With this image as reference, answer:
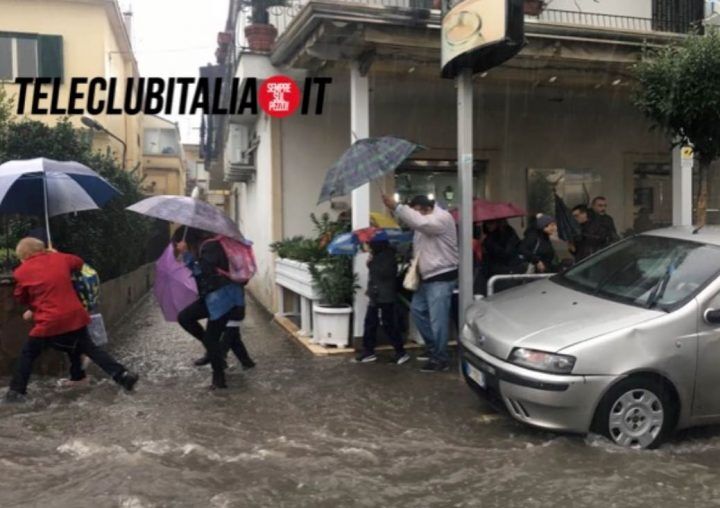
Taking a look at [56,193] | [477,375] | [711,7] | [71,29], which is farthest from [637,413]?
[71,29]

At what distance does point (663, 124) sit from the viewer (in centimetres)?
705

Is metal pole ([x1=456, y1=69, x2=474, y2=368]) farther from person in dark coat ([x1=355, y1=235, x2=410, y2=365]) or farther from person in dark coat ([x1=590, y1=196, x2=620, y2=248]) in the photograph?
person in dark coat ([x1=590, y1=196, x2=620, y2=248])

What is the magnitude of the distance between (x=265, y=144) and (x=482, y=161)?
11.8ft

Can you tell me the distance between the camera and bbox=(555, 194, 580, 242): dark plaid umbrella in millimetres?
8305

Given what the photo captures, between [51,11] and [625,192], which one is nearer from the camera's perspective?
[625,192]

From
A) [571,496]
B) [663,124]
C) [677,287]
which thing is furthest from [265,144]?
[571,496]

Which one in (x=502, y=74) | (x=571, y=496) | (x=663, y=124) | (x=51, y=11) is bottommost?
(x=571, y=496)

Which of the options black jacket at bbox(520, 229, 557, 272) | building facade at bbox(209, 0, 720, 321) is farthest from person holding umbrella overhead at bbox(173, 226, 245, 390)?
black jacket at bbox(520, 229, 557, 272)

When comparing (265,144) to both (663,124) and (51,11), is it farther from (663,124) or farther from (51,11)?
(51,11)

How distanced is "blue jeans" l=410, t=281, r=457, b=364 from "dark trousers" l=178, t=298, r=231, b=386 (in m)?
1.98

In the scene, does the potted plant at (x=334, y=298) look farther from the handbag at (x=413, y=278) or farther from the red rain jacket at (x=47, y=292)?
the red rain jacket at (x=47, y=292)

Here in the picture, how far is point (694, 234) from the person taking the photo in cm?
536

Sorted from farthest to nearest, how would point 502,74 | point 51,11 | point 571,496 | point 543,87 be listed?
point 51,11 → point 543,87 → point 502,74 → point 571,496

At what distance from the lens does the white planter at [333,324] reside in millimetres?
7633
